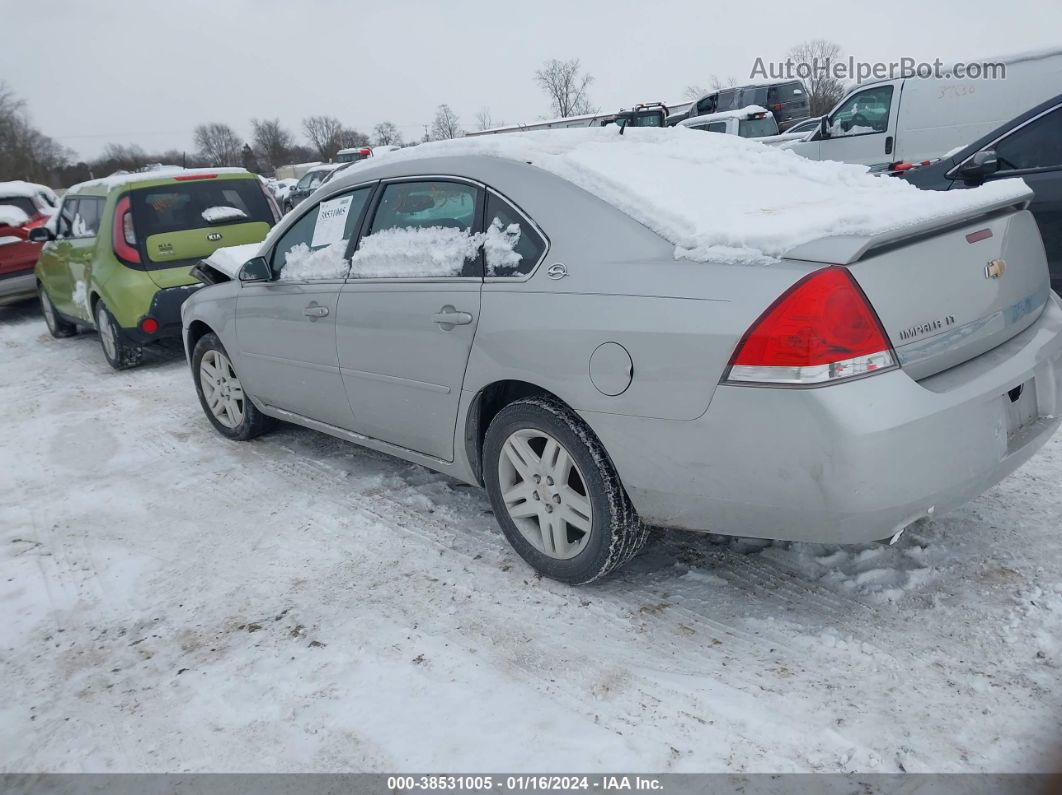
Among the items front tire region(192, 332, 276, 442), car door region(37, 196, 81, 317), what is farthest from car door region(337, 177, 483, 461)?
car door region(37, 196, 81, 317)

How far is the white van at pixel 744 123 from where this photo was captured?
1548cm

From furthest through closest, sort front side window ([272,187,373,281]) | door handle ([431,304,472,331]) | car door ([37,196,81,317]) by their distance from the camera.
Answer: car door ([37,196,81,317])
front side window ([272,187,373,281])
door handle ([431,304,472,331])

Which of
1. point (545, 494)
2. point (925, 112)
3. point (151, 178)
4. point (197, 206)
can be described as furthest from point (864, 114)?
point (545, 494)

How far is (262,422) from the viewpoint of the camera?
4.95 meters

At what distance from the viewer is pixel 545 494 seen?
292cm

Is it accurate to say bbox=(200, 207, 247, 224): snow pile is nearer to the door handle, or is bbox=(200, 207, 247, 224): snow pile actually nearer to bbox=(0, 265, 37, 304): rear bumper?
bbox=(0, 265, 37, 304): rear bumper

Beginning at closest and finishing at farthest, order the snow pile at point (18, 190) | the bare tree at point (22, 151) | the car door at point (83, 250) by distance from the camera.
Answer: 1. the car door at point (83, 250)
2. the snow pile at point (18, 190)
3. the bare tree at point (22, 151)

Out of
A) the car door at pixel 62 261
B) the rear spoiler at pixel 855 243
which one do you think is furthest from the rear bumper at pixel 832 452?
the car door at pixel 62 261

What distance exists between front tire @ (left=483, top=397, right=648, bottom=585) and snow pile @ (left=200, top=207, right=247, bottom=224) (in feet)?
17.6

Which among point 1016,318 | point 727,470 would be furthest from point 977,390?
point 727,470

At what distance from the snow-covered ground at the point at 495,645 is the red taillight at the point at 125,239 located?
3.67 meters

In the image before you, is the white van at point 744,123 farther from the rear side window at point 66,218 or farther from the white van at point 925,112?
the rear side window at point 66,218

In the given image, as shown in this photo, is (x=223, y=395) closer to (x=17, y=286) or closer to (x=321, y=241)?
(x=321, y=241)

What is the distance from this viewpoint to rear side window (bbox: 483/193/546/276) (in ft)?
9.39
